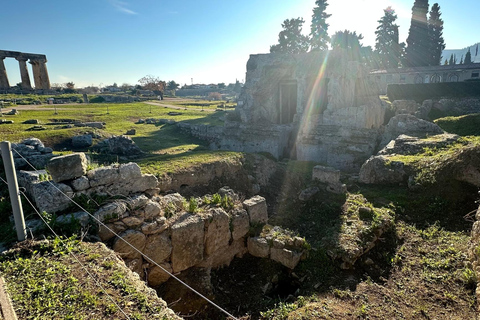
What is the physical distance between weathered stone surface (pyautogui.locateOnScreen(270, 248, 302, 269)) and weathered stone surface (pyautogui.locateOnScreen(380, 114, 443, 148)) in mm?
8348

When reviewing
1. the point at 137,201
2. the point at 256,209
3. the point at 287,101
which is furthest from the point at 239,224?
the point at 287,101

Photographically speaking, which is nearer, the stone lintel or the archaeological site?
the archaeological site

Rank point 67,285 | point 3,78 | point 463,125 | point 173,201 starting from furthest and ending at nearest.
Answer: point 3,78, point 463,125, point 173,201, point 67,285

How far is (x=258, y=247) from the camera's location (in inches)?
241

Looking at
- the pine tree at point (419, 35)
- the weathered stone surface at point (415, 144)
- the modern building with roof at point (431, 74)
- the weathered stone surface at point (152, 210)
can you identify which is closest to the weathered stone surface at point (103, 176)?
the weathered stone surface at point (152, 210)

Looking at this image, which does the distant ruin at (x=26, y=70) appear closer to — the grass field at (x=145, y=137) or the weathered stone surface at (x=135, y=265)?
the grass field at (x=145, y=137)

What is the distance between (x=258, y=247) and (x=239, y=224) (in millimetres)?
642

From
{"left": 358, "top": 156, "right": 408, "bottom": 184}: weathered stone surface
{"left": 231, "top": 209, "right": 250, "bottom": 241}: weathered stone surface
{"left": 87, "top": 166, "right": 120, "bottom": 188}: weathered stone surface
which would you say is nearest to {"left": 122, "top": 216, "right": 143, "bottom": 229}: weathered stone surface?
{"left": 87, "top": 166, "right": 120, "bottom": 188}: weathered stone surface

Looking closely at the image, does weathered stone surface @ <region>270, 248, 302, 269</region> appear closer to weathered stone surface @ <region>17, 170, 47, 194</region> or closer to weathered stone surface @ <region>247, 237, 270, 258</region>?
weathered stone surface @ <region>247, 237, 270, 258</region>

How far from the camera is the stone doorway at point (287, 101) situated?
14.2m

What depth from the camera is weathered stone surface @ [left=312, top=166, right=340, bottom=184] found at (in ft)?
27.0

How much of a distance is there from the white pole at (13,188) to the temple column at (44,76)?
132 ft

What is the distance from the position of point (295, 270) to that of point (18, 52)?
4151 cm

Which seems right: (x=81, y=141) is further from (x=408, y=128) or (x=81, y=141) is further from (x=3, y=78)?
(x=3, y=78)
